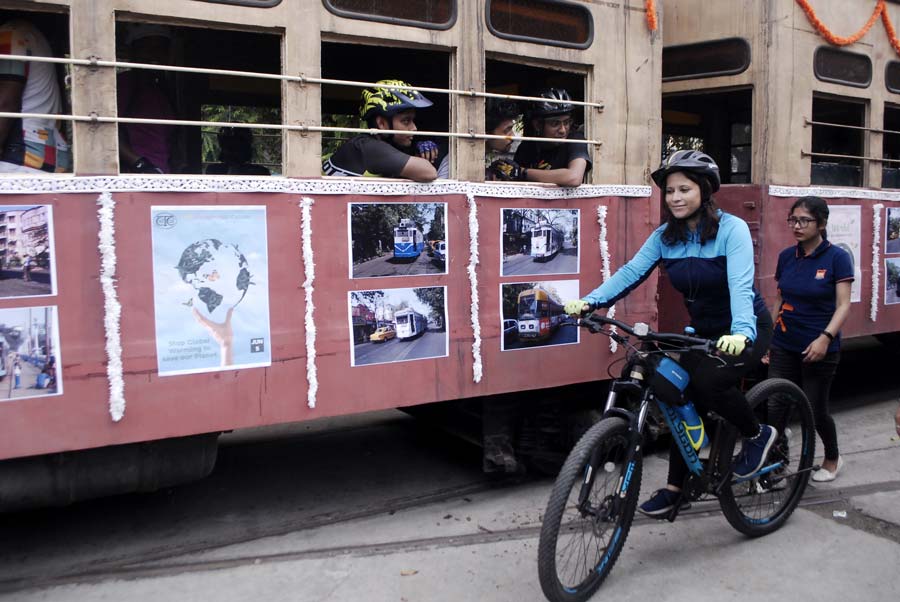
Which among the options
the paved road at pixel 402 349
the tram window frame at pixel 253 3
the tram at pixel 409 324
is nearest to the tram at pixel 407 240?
the tram at pixel 409 324

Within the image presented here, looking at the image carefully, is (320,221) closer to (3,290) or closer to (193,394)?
(193,394)

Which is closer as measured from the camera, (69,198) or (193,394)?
(69,198)

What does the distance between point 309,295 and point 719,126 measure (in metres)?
4.51

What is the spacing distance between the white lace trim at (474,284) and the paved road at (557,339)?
184mm

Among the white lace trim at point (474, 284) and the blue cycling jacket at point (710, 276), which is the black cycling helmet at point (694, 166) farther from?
the white lace trim at point (474, 284)

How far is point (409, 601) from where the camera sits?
3234mm

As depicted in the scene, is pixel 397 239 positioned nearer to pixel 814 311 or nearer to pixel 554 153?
pixel 554 153

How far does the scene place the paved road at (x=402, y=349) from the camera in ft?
12.4

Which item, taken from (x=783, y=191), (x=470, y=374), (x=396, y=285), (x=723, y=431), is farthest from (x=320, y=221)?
(x=783, y=191)

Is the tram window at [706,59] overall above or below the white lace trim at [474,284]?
above

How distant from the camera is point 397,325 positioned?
152 inches

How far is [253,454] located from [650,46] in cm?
359

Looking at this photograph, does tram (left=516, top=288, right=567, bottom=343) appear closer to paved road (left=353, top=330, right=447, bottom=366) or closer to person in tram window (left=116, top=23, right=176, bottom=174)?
paved road (left=353, top=330, right=447, bottom=366)

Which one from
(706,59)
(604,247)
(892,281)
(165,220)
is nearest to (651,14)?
(706,59)
